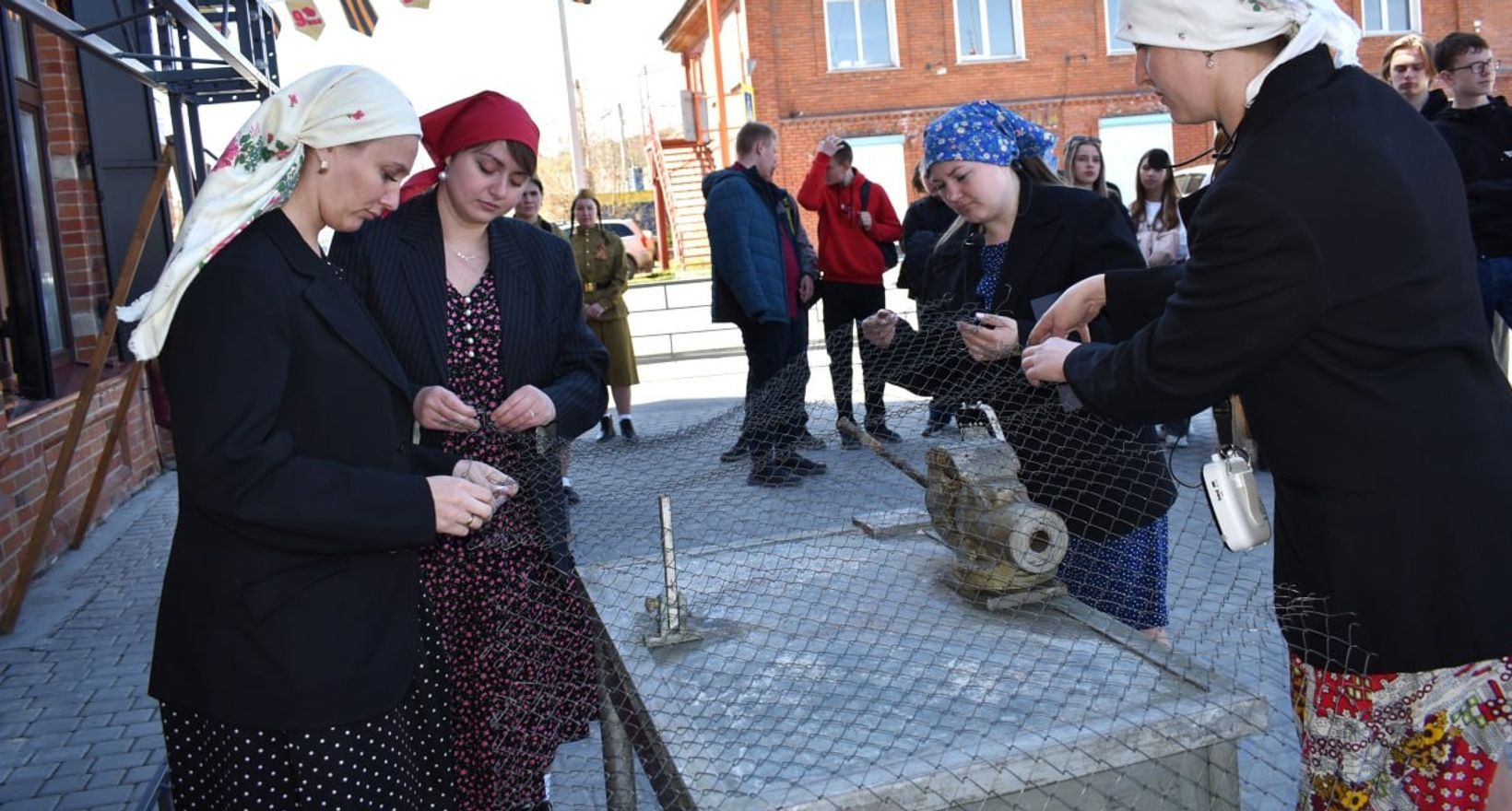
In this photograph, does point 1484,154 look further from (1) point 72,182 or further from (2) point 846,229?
(1) point 72,182

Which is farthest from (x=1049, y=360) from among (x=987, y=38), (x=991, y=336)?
(x=987, y=38)

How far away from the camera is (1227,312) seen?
177cm

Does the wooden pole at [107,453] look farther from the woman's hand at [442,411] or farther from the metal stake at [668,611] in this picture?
the metal stake at [668,611]

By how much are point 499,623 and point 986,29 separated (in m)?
23.2

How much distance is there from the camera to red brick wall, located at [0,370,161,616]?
5.68 m

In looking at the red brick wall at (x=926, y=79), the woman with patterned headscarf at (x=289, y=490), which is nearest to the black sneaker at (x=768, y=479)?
the woman with patterned headscarf at (x=289, y=490)

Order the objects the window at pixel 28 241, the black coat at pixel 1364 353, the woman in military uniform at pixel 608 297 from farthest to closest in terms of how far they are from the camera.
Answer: the woman in military uniform at pixel 608 297, the window at pixel 28 241, the black coat at pixel 1364 353

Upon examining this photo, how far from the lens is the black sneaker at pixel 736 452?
3.19 meters

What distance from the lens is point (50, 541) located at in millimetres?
6262

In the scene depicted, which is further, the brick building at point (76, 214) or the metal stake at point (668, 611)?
the brick building at point (76, 214)

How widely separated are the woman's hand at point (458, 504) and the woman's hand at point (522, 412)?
657 millimetres

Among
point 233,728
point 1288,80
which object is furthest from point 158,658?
point 1288,80

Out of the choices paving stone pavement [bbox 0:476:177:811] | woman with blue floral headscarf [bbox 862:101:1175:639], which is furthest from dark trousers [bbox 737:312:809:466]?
paving stone pavement [bbox 0:476:177:811]

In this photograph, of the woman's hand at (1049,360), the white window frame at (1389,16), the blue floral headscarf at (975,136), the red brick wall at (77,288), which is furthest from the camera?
the white window frame at (1389,16)
